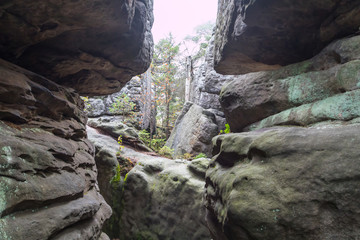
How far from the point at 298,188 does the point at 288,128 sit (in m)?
1.02

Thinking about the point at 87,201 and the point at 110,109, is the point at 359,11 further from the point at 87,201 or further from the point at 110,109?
the point at 110,109

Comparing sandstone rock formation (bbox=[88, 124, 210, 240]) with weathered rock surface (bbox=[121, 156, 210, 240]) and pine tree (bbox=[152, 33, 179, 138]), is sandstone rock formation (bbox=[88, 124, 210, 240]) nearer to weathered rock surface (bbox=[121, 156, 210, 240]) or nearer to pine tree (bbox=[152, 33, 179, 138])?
weathered rock surface (bbox=[121, 156, 210, 240])

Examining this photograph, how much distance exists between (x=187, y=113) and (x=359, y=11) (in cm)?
1094

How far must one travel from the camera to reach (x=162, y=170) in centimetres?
833

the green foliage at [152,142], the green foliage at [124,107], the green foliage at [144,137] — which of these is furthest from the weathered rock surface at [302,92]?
the green foliage at [124,107]

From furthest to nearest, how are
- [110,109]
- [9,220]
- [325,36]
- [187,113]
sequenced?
[110,109], [187,113], [325,36], [9,220]

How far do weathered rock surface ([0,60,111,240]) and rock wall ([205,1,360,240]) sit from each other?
97.9 inches

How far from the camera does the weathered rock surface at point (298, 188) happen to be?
7.23ft

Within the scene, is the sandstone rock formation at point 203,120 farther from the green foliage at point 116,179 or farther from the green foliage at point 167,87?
the green foliage at point 116,179

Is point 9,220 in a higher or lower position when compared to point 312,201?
lower

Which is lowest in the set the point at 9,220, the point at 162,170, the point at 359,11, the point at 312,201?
the point at 162,170

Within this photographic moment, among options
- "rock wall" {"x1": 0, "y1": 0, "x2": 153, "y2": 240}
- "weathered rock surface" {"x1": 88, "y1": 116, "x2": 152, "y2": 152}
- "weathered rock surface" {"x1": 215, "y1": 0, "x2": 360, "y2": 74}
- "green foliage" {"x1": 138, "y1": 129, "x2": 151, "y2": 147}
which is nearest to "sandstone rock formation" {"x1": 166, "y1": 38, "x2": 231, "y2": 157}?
"green foliage" {"x1": 138, "y1": 129, "x2": 151, "y2": 147}

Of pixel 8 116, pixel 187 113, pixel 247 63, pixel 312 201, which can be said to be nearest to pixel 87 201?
pixel 8 116

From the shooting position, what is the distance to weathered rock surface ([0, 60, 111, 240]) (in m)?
2.75
